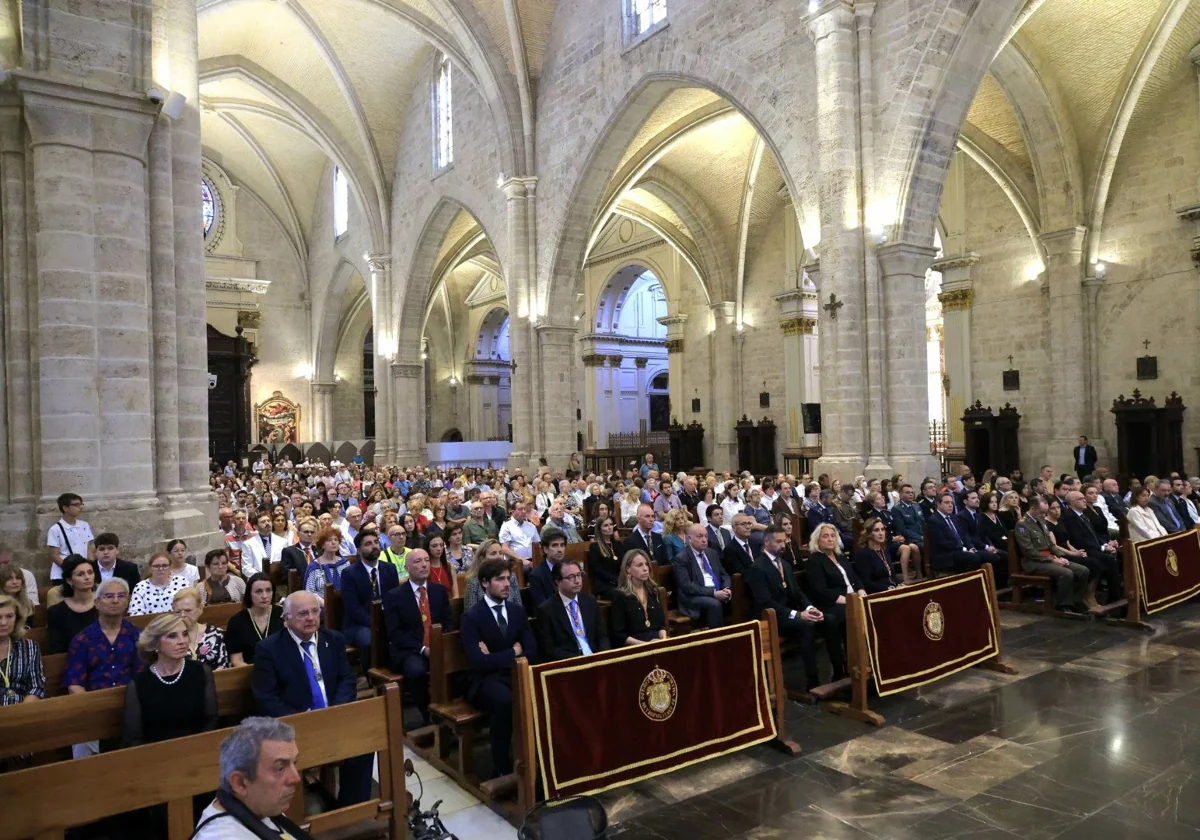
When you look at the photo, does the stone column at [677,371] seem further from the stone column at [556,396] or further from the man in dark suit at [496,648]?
the man in dark suit at [496,648]

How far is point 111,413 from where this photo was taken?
7.43m

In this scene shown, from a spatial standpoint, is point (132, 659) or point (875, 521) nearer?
point (132, 659)

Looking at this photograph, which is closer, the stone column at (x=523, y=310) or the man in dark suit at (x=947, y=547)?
the man in dark suit at (x=947, y=547)

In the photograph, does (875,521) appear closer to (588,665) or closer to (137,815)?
(588,665)

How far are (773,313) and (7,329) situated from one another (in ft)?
64.5

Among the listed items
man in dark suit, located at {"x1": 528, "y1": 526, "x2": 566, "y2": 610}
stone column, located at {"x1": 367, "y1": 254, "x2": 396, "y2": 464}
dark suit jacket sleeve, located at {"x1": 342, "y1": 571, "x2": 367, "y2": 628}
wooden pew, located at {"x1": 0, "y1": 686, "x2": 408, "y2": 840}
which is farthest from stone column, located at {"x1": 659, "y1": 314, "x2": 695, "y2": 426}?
wooden pew, located at {"x1": 0, "y1": 686, "x2": 408, "y2": 840}

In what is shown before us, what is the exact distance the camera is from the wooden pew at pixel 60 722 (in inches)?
134

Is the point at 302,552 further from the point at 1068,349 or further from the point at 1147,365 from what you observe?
the point at 1147,365

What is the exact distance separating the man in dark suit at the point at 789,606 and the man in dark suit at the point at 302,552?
3.98 metres

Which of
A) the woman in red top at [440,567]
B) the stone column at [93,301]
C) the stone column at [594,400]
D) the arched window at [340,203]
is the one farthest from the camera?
the stone column at [594,400]

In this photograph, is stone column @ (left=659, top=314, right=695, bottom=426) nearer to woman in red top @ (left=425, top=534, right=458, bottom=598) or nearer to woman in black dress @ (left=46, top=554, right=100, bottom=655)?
woman in red top @ (left=425, top=534, right=458, bottom=598)

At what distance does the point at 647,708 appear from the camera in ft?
14.5

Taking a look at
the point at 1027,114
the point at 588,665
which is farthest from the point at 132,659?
the point at 1027,114

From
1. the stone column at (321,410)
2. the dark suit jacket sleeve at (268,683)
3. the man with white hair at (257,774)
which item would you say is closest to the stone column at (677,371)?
the stone column at (321,410)
